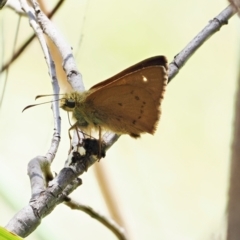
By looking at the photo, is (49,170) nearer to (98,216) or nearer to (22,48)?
(98,216)

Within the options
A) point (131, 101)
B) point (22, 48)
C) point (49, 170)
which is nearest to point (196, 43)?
point (131, 101)

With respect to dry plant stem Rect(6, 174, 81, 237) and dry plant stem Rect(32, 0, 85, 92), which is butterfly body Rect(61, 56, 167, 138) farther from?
dry plant stem Rect(6, 174, 81, 237)

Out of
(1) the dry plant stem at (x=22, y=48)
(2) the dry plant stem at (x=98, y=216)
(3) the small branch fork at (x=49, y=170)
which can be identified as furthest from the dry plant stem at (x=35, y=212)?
(1) the dry plant stem at (x=22, y=48)

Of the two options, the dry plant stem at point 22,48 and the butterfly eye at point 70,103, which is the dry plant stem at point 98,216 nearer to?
the butterfly eye at point 70,103

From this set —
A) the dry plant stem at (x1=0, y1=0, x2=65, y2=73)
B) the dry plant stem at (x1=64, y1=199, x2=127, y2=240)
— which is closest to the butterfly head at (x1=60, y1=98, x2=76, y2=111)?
the dry plant stem at (x1=64, y1=199, x2=127, y2=240)

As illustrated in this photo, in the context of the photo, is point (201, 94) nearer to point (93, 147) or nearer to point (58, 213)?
point (58, 213)

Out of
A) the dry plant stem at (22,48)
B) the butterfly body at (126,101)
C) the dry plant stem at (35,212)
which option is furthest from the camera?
the dry plant stem at (22,48)

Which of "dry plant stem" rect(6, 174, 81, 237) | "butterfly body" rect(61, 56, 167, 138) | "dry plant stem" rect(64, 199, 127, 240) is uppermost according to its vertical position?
"butterfly body" rect(61, 56, 167, 138)

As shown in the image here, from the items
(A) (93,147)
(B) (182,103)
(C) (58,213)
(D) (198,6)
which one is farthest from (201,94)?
(A) (93,147)
